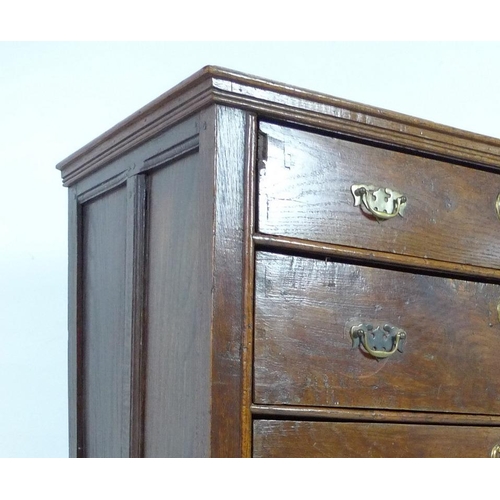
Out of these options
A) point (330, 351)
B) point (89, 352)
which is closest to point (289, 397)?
point (330, 351)

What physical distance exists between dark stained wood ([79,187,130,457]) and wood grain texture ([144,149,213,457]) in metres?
0.09

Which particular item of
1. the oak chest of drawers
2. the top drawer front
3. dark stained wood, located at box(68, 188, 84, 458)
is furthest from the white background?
the top drawer front

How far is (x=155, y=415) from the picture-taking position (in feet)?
3.84

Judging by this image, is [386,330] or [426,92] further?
[426,92]

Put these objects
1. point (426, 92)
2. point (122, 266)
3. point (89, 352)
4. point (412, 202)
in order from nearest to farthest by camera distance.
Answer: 1. point (412, 202)
2. point (122, 266)
3. point (89, 352)
4. point (426, 92)

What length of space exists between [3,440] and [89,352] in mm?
367

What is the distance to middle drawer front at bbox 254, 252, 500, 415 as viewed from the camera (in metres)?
1.05

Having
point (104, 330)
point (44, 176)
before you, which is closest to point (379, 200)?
point (104, 330)

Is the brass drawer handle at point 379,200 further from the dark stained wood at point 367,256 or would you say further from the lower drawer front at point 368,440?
the lower drawer front at point 368,440

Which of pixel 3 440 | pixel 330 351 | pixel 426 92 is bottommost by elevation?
pixel 3 440

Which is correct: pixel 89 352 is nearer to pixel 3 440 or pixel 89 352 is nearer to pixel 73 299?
pixel 73 299

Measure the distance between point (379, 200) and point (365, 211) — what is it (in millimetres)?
29

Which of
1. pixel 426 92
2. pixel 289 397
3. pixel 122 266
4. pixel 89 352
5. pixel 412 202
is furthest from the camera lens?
pixel 426 92

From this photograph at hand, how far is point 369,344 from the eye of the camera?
3.67ft
